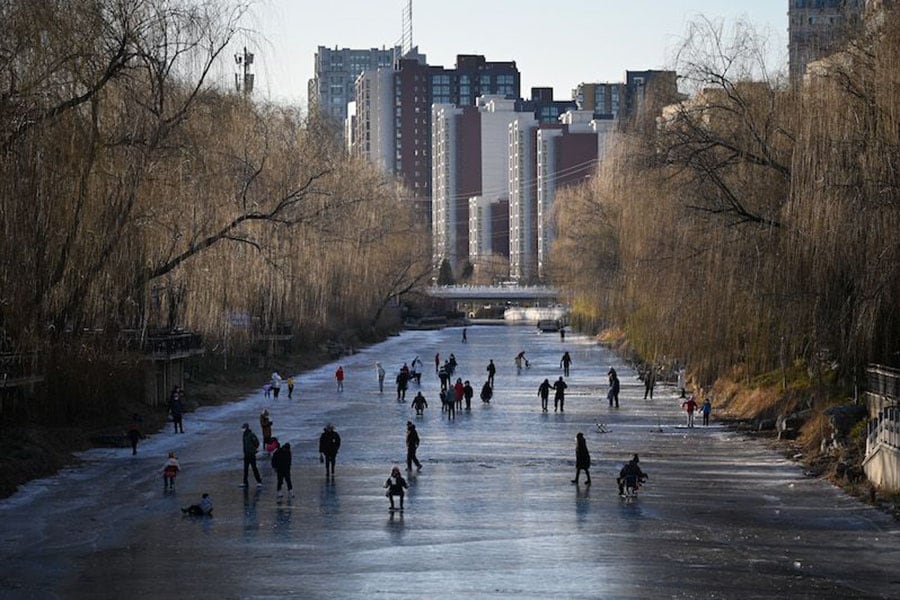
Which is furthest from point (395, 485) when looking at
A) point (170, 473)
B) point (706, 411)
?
point (706, 411)

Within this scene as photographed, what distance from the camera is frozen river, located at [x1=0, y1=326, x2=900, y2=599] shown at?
17.8 m

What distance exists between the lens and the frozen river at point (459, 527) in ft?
58.5

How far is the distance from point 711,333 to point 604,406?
1105 centimetres

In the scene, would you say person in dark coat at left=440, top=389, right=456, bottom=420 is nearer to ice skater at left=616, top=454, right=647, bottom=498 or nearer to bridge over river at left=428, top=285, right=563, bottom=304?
ice skater at left=616, top=454, right=647, bottom=498

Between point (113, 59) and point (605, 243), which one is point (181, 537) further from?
point (605, 243)

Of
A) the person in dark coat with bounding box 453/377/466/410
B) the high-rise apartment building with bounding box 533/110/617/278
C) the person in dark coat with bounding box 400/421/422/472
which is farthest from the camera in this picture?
the high-rise apartment building with bounding box 533/110/617/278

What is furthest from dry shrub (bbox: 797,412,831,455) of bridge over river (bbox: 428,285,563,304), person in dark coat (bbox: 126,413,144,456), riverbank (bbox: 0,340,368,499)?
bridge over river (bbox: 428,285,563,304)

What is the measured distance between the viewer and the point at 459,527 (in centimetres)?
2206

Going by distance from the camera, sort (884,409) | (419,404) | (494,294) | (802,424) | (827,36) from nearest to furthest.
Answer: (884,409) < (827,36) < (802,424) < (419,404) < (494,294)

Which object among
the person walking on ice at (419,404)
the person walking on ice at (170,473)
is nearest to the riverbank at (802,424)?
the person walking on ice at (419,404)

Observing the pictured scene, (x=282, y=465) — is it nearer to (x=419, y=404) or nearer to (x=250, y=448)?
(x=250, y=448)

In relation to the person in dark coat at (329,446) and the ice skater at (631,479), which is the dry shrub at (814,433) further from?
the person in dark coat at (329,446)

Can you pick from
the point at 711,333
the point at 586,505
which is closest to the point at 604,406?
the point at 711,333

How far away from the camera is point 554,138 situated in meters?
196
